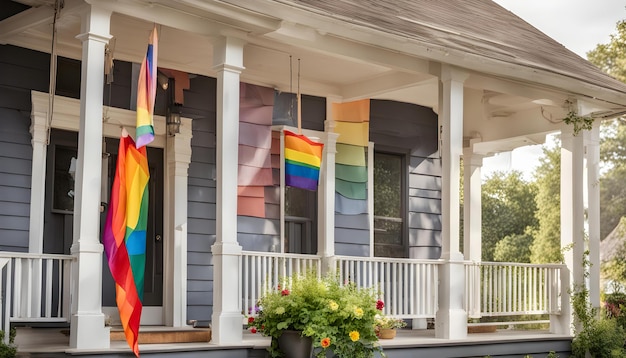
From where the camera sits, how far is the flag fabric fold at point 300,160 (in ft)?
35.9

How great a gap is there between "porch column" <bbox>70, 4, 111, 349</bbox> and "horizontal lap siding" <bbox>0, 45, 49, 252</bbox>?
202 centimetres

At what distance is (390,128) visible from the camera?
13672mm

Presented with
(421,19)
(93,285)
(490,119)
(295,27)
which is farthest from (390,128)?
(93,285)

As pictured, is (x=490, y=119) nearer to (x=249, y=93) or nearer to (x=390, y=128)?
(x=390, y=128)

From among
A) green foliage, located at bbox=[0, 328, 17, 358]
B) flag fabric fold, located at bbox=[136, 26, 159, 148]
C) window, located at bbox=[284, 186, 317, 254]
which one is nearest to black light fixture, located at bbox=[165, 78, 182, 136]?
window, located at bbox=[284, 186, 317, 254]

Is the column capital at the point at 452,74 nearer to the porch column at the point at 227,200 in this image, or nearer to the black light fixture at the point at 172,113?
the porch column at the point at 227,200

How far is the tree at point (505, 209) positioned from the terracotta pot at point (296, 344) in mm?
29939

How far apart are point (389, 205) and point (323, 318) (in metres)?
5.31

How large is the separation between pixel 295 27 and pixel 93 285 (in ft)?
10.9

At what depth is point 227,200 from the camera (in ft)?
29.1

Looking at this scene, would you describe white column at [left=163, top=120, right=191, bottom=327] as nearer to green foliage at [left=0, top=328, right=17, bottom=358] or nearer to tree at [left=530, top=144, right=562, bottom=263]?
green foliage at [left=0, top=328, right=17, bottom=358]

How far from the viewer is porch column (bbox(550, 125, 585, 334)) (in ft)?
40.2

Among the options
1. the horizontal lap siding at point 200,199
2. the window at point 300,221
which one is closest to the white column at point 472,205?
the window at point 300,221

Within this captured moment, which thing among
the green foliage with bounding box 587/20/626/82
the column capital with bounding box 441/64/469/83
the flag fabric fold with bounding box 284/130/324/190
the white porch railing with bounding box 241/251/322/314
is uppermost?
the green foliage with bounding box 587/20/626/82
